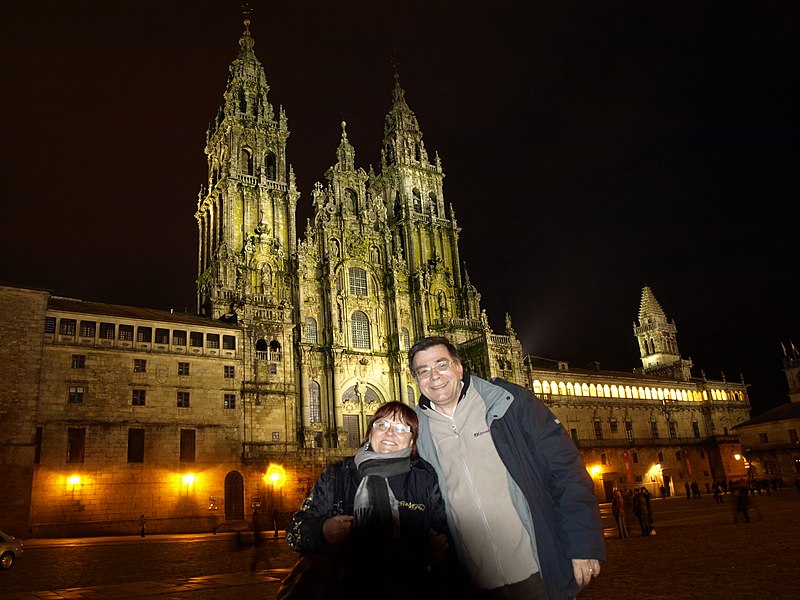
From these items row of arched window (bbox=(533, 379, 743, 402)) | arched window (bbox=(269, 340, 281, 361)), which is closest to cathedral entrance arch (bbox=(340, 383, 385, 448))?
arched window (bbox=(269, 340, 281, 361))

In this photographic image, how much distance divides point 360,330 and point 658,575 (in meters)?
46.2

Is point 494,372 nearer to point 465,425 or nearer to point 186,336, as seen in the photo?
point 186,336

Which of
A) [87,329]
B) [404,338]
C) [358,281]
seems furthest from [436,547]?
[358,281]

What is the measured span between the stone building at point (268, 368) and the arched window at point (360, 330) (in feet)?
0.45

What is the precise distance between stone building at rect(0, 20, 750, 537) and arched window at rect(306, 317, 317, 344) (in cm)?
20

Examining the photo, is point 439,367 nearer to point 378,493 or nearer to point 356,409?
point 378,493

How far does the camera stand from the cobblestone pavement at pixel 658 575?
1071 centimetres

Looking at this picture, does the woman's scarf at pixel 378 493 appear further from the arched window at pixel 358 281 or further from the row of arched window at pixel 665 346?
the row of arched window at pixel 665 346

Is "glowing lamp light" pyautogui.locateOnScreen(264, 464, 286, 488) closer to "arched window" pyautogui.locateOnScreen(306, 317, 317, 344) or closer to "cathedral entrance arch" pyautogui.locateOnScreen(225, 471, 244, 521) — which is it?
"cathedral entrance arch" pyautogui.locateOnScreen(225, 471, 244, 521)

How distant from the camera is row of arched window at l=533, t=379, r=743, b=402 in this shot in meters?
63.8

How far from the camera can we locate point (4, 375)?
32906 millimetres

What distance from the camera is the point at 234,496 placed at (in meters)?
39.9

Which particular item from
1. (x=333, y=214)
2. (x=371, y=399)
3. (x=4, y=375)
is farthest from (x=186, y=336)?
(x=333, y=214)

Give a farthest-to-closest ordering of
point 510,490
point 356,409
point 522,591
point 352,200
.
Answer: point 352,200, point 356,409, point 510,490, point 522,591
